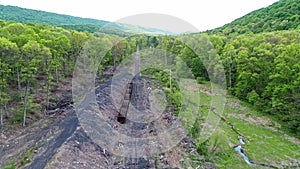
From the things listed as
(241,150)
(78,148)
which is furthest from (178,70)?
(78,148)

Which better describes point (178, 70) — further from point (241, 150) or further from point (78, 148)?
point (78, 148)

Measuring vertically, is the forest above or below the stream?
above

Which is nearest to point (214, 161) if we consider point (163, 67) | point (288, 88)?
point (288, 88)

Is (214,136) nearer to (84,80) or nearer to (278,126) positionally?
(278,126)

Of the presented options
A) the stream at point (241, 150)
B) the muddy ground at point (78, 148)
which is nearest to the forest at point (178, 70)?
the muddy ground at point (78, 148)

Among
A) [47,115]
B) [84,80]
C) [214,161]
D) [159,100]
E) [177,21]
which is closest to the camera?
[214,161]

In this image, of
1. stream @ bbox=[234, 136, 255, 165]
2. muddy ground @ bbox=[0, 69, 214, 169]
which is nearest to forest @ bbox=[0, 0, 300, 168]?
muddy ground @ bbox=[0, 69, 214, 169]

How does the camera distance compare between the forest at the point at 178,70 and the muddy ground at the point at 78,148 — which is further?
the forest at the point at 178,70

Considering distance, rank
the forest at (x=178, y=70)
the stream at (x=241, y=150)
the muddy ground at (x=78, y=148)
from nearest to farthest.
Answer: the muddy ground at (x=78, y=148) → the stream at (x=241, y=150) → the forest at (x=178, y=70)

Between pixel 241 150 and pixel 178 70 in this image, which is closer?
pixel 241 150

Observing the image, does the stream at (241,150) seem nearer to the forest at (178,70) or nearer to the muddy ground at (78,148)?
the forest at (178,70)

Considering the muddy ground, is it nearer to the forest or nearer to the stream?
the forest
